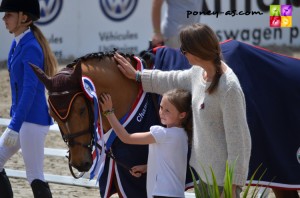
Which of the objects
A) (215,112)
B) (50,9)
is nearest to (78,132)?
(215,112)

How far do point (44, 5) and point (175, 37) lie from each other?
7123 millimetres

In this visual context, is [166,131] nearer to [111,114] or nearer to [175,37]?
[111,114]

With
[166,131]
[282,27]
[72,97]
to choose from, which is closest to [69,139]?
[72,97]

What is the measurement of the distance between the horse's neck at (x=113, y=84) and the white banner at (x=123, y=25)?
20.3ft

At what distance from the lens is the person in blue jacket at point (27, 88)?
16.9 ft

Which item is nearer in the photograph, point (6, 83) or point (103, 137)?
point (103, 137)


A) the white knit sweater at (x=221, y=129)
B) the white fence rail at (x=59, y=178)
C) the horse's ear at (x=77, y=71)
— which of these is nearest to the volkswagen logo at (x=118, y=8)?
the white fence rail at (x=59, y=178)

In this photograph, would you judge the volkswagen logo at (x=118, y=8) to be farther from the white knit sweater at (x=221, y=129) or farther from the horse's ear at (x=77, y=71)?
the white knit sweater at (x=221, y=129)

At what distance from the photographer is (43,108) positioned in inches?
211

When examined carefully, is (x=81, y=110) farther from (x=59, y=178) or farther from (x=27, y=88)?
(x=59, y=178)

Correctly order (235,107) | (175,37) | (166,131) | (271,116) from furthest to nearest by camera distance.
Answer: (175,37) < (271,116) < (166,131) < (235,107)

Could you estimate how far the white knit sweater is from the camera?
152 inches

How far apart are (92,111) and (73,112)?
0.11 m

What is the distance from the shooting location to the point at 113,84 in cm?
459
